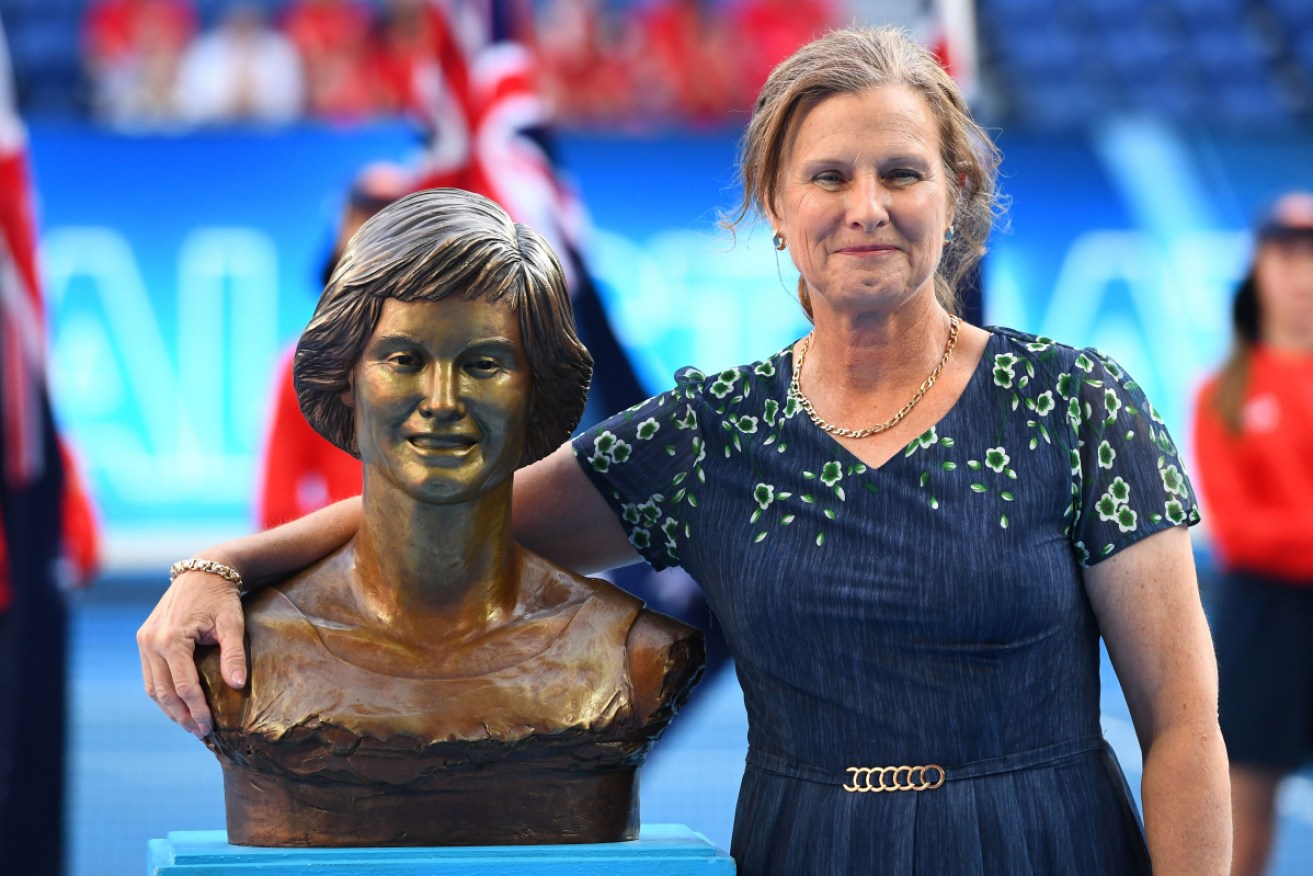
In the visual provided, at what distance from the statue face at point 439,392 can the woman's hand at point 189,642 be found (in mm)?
223

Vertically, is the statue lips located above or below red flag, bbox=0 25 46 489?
below

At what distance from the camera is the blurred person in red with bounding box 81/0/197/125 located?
25.2ft

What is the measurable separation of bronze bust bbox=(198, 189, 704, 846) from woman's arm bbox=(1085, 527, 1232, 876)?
1.52 ft

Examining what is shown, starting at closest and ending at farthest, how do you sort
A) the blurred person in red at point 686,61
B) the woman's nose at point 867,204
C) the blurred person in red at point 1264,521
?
the woman's nose at point 867,204
the blurred person in red at point 1264,521
the blurred person in red at point 686,61

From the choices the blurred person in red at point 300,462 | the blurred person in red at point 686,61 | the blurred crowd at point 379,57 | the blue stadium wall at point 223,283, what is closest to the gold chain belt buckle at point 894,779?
the blurred person in red at point 300,462

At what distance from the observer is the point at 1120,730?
6188 millimetres

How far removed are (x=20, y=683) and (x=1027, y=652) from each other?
286cm

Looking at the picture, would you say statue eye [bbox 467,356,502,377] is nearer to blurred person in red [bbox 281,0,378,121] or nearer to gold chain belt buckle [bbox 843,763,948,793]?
gold chain belt buckle [bbox 843,763,948,793]

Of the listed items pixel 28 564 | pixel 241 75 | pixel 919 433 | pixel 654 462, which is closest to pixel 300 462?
pixel 28 564

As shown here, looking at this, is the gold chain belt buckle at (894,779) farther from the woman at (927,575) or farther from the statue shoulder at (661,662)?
the statue shoulder at (661,662)

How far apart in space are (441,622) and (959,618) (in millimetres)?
557

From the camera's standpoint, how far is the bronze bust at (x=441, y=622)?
69.3 inches

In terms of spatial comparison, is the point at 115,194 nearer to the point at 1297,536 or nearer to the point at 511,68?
the point at 511,68

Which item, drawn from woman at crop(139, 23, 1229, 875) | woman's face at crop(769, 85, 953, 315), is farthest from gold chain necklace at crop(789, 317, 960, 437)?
woman's face at crop(769, 85, 953, 315)
